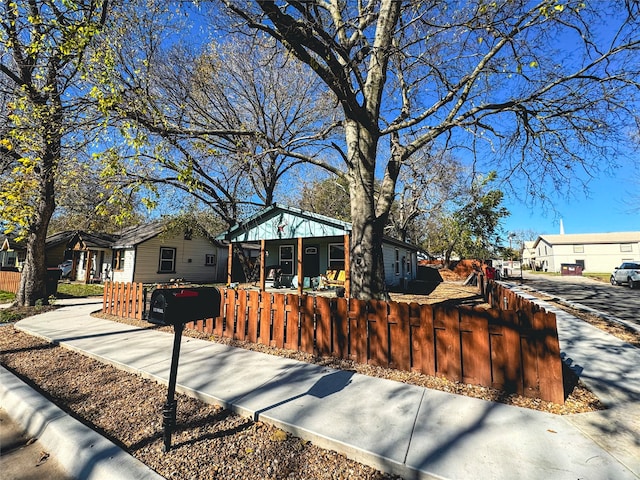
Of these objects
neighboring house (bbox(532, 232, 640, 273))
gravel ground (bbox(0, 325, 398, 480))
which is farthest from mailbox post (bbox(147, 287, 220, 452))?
neighboring house (bbox(532, 232, 640, 273))

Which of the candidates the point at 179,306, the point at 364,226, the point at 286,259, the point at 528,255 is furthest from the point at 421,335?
the point at 528,255

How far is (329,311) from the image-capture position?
4.85m

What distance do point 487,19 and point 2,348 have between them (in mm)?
10932

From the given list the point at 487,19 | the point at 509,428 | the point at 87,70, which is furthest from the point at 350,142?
the point at 509,428

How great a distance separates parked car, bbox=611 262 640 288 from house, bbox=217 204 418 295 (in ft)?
45.5

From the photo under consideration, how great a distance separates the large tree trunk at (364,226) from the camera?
691 centimetres

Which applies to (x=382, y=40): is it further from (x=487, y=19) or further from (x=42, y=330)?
(x=42, y=330)

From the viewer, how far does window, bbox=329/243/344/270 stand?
1645 cm

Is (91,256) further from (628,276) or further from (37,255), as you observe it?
(628,276)

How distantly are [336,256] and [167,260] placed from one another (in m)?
13.1

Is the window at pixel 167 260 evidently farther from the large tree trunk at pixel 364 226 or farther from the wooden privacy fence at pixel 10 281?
the large tree trunk at pixel 364 226

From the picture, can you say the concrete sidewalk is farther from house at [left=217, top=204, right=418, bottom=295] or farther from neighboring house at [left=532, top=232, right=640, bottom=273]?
neighboring house at [left=532, top=232, right=640, bottom=273]

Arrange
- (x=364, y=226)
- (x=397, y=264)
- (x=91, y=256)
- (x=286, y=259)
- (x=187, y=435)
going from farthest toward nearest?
(x=91, y=256) < (x=397, y=264) < (x=286, y=259) < (x=364, y=226) < (x=187, y=435)

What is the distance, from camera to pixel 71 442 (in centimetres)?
251
